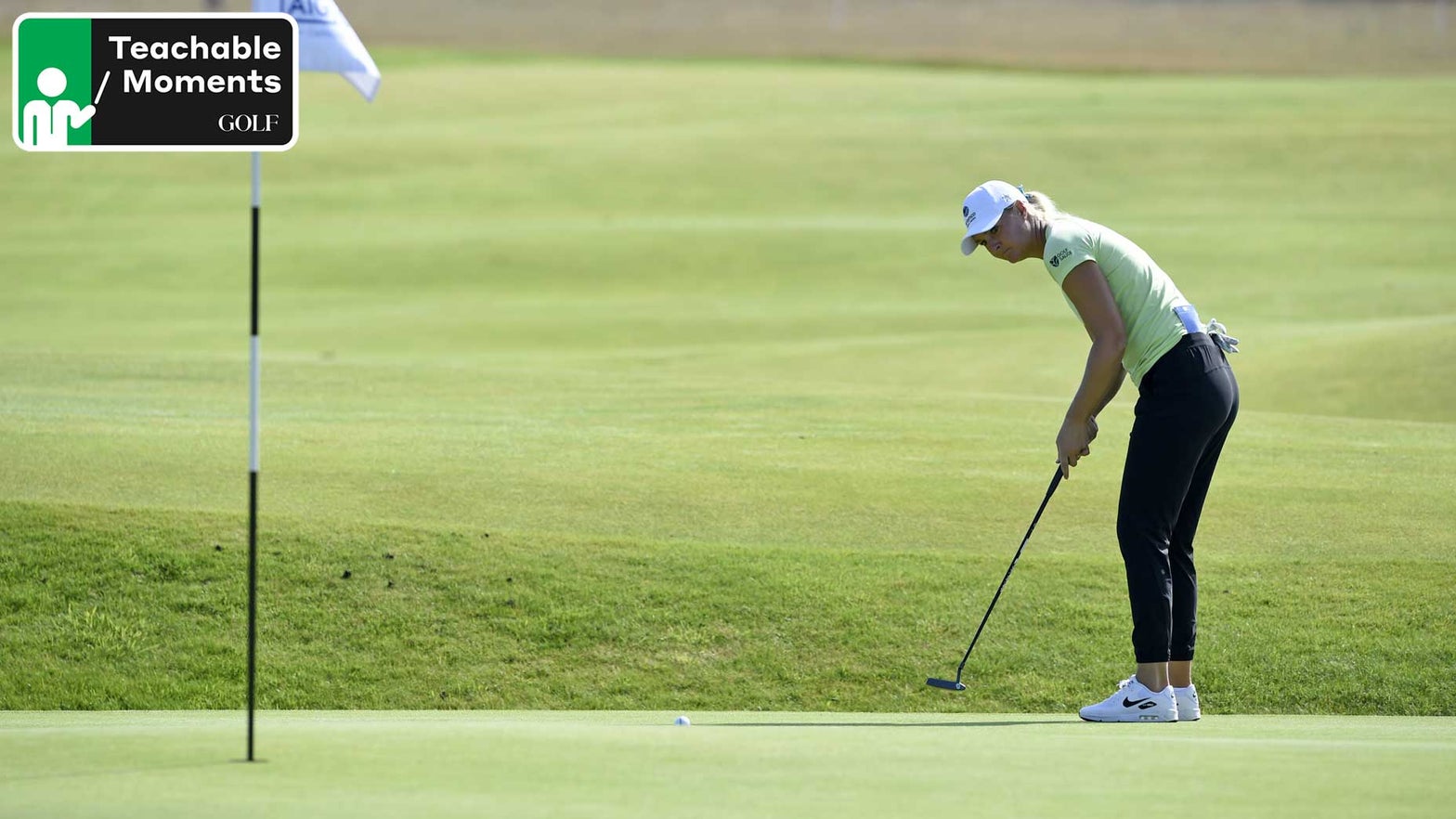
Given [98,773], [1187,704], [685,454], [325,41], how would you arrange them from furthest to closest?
[685,454] < [325,41] < [1187,704] < [98,773]

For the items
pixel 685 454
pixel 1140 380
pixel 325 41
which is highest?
pixel 325 41

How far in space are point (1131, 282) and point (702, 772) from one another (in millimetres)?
3093

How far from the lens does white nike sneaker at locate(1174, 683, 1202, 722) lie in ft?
25.5

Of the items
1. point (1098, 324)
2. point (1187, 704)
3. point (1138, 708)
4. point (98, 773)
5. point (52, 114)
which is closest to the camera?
point (98, 773)

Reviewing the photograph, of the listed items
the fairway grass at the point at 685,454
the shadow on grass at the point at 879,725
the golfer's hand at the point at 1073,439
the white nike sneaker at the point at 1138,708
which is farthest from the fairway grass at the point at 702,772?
the fairway grass at the point at 685,454

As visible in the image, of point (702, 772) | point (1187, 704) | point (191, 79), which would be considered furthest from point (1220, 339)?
point (191, 79)

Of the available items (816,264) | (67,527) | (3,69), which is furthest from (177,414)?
(3,69)

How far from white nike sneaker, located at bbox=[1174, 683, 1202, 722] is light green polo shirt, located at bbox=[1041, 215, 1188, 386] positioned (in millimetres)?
1492

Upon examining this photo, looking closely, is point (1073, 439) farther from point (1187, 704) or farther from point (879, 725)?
point (879, 725)

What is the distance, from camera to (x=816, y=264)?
35250 millimetres

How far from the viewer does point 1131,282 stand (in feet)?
24.4

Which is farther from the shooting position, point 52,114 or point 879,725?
point 52,114

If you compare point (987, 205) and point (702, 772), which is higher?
point (987, 205)

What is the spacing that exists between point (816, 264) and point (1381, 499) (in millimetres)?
23912
